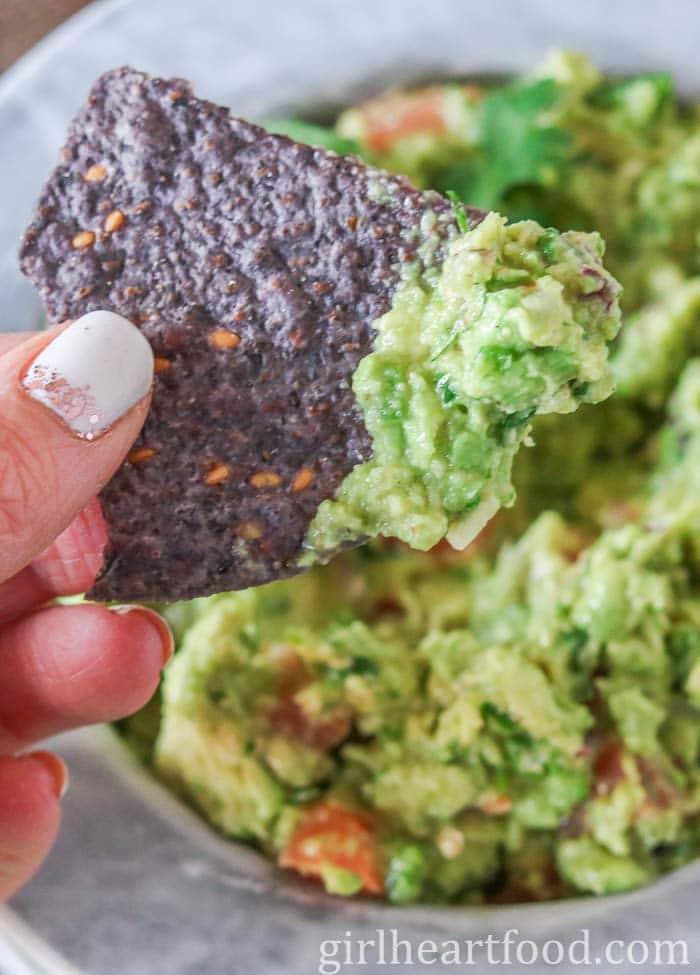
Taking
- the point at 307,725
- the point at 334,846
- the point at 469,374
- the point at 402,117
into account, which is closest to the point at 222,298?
the point at 469,374

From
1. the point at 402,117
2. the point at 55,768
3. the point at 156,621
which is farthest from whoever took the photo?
the point at 402,117

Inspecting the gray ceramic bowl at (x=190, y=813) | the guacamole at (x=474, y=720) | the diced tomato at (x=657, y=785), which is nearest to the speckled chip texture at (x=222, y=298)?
the guacamole at (x=474, y=720)

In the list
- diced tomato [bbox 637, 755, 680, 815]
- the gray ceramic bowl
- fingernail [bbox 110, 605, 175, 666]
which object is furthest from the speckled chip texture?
diced tomato [bbox 637, 755, 680, 815]

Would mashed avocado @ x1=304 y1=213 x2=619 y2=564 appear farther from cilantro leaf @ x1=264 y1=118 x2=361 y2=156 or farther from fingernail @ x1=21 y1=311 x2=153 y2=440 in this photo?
cilantro leaf @ x1=264 y1=118 x2=361 y2=156

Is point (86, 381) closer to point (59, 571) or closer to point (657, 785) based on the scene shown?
point (59, 571)

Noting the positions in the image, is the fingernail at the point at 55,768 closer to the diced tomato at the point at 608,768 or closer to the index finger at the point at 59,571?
the index finger at the point at 59,571

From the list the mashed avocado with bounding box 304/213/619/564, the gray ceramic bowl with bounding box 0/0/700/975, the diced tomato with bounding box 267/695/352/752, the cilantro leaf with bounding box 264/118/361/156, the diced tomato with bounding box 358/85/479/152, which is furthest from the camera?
the diced tomato with bounding box 358/85/479/152
